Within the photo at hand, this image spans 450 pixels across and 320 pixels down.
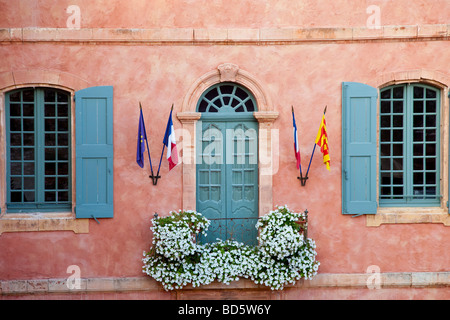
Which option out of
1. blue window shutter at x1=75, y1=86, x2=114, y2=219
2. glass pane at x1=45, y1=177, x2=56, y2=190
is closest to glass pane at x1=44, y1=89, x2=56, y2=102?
blue window shutter at x1=75, y1=86, x2=114, y2=219

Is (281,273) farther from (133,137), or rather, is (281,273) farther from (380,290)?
(133,137)

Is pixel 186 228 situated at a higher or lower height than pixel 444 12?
lower

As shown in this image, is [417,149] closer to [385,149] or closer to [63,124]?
[385,149]

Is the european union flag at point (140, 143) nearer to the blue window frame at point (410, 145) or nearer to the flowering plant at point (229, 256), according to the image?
the flowering plant at point (229, 256)

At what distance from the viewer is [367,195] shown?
7465 mm

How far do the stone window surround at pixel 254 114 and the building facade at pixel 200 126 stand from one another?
20 millimetres

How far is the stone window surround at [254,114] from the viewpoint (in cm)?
741

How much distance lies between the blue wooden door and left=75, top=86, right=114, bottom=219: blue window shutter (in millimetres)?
1249

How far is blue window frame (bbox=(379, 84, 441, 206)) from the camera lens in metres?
7.60

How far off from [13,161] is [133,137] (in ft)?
5.62

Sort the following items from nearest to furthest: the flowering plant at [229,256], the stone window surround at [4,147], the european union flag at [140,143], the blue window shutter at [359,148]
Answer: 1. the flowering plant at [229,256]
2. the european union flag at [140,143]
3. the stone window surround at [4,147]
4. the blue window shutter at [359,148]

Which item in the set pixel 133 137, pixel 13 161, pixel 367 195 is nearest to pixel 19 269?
pixel 13 161

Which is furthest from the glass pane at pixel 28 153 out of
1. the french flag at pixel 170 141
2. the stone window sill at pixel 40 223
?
the french flag at pixel 170 141

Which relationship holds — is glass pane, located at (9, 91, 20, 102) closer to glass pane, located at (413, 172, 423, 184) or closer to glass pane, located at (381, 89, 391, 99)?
glass pane, located at (381, 89, 391, 99)
